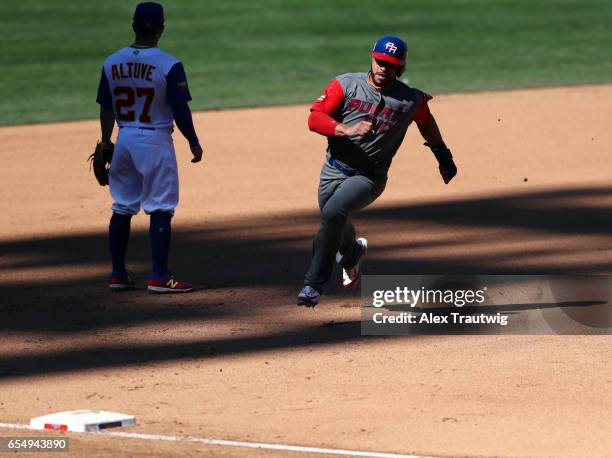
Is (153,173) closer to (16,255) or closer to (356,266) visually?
(356,266)

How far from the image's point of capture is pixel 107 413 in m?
6.77

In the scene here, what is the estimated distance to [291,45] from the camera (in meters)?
25.6

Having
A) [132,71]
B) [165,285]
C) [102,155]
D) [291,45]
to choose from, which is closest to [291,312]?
[165,285]

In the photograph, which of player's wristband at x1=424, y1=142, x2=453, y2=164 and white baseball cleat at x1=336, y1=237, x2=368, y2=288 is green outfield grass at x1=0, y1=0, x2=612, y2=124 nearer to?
white baseball cleat at x1=336, y1=237, x2=368, y2=288

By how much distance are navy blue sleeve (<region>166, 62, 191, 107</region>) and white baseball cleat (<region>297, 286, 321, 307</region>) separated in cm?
159

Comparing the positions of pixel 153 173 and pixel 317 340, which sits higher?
Result: pixel 153 173

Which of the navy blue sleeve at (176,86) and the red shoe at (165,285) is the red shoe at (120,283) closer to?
the red shoe at (165,285)

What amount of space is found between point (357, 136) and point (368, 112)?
8.8 inches

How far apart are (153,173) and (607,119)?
10.2 m

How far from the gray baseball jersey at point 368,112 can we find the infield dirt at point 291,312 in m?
1.08

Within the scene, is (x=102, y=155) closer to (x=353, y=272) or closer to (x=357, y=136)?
(x=353, y=272)

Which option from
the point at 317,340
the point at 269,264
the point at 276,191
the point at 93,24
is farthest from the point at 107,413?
the point at 93,24

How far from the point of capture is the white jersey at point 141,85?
9219mm

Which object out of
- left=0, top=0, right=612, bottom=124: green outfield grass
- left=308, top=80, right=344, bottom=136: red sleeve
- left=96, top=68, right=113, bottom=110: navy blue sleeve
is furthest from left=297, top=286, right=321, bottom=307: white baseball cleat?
left=0, top=0, right=612, bottom=124: green outfield grass
